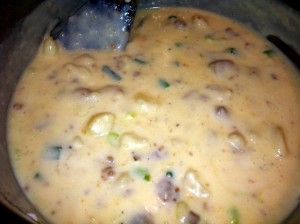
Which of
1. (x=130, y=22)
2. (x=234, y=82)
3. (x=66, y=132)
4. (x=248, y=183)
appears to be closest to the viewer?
(x=248, y=183)

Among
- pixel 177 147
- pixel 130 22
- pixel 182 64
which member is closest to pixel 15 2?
pixel 130 22

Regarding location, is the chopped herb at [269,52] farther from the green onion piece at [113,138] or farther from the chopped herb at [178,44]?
the green onion piece at [113,138]

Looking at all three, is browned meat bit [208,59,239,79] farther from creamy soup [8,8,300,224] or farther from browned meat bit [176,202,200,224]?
browned meat bit [176,202,200,224]

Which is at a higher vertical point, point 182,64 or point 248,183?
point 182,64

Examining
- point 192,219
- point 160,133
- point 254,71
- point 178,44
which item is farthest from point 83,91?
point 254,71

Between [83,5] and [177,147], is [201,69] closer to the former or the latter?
[177,147]

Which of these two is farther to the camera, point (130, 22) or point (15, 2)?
point (130, 22)

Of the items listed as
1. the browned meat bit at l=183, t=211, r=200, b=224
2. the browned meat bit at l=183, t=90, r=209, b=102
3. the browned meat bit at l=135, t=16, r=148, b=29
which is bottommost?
the browned meat bit at l=183, t=211, r=200, b=224

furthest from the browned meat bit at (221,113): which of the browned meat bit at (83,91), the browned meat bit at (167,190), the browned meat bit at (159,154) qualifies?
the browned meat bit at (83,91)

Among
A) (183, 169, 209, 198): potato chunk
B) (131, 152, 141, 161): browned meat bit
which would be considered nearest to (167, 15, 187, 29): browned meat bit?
(131, 152, 141, 161): browned meat bit
